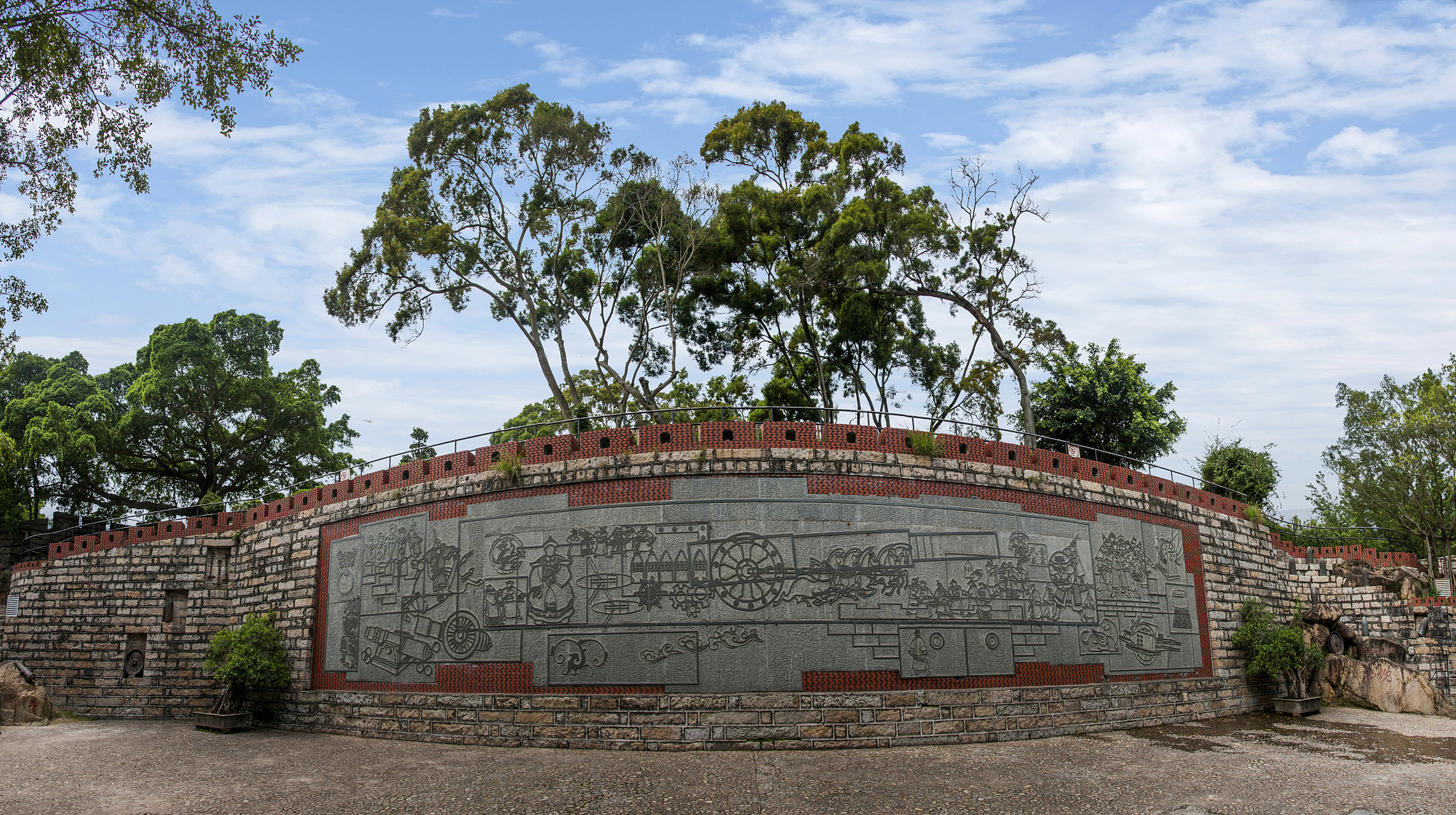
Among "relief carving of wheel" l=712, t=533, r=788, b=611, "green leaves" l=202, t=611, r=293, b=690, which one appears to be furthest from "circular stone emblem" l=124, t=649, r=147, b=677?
"relief carving of wheel" l=712, t=533, r=788, b=611

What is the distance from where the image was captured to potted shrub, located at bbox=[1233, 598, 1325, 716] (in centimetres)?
1445

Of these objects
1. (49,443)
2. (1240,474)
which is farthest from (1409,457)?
(49,443)

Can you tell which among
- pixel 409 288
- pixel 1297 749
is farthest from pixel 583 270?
pixel 1297 749

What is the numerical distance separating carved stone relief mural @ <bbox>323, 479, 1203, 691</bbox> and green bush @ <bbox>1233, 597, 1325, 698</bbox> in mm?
3637

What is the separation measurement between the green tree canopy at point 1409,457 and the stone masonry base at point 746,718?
49.4 ft

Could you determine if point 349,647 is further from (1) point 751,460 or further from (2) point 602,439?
(1) point 751,460

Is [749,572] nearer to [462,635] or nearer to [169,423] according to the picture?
[462,635]

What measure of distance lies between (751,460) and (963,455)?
323cm

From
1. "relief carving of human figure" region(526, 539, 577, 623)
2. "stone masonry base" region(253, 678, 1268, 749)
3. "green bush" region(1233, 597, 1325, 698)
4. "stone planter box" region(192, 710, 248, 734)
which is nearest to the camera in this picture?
"stone masonry base" region(253, 678, 1268, 749)

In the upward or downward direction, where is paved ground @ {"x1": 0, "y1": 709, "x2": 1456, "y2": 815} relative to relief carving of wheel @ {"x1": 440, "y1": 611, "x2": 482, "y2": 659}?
downward

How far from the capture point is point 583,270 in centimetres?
1997

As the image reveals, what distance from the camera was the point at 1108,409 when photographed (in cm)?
2178

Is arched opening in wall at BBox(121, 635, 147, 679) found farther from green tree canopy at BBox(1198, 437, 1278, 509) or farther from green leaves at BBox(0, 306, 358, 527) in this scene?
green tree canopy at BBox(1198, 437, 1278, 509)

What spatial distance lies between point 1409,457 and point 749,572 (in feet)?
70.1
